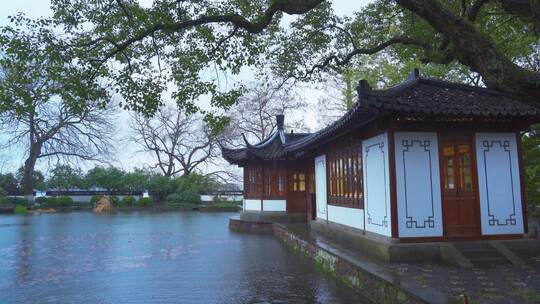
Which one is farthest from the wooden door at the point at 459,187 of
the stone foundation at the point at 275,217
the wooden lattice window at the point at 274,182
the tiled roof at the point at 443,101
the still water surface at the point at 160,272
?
the wooden lattice window at the point at 274,182

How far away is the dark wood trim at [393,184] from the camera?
779cm

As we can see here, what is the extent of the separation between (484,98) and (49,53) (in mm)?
7791

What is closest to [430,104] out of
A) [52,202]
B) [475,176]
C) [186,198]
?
[475,176]

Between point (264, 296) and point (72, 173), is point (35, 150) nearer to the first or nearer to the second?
point (72, 173)

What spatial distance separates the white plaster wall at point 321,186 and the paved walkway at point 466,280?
4914 mm

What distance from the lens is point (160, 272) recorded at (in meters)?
8.74

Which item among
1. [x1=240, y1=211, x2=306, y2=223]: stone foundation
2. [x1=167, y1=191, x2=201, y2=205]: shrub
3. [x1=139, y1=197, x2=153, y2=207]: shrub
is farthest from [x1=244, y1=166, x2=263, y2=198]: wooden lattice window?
[x1=139, y1=197, x2=153, y2=207]: shrub

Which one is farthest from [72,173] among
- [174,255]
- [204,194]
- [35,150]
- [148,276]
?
[148,276]

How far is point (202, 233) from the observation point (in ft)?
54.3

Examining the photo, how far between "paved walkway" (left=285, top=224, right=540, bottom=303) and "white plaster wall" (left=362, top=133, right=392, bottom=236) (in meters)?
0.81

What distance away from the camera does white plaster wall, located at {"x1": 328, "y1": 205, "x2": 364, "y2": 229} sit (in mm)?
9648

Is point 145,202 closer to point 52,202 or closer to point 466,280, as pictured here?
point 52,202

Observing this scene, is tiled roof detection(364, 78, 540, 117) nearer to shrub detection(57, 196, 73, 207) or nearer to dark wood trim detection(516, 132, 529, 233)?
dark wood trim detection(516, 132, 529, 233)

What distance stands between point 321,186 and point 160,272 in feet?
20.6
